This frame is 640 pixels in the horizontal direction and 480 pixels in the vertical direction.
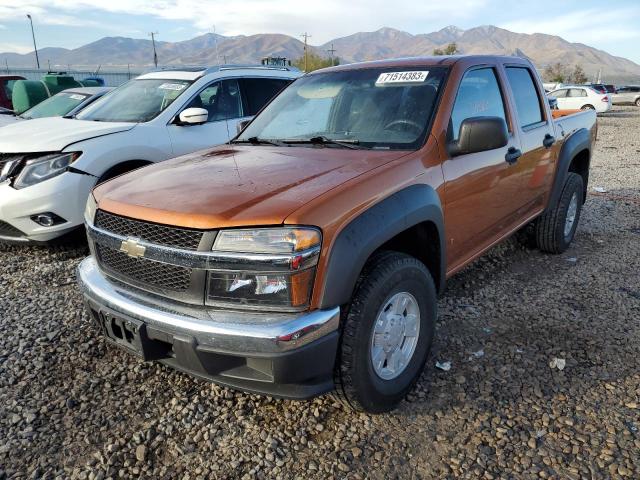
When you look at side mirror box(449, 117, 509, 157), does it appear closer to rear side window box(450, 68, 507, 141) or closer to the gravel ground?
rear side window box(450, 68, 507, 141)

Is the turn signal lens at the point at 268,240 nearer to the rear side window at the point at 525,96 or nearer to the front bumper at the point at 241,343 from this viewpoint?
the front bumper at the point at 241,343

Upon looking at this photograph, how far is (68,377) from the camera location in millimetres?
2885

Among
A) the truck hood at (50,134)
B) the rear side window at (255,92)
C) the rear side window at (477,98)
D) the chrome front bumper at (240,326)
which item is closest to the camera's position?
the chrome front bumper at (240,326)

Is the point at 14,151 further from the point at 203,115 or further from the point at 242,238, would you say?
the point at 242,238

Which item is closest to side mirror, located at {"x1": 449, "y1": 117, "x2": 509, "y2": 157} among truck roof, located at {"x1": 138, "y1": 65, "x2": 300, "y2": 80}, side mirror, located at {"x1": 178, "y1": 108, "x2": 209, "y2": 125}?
side mirror, located at {"x1": 178, "y1": 108, "x2": 209, "y2": 125}

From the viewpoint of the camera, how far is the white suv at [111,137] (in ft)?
14.4

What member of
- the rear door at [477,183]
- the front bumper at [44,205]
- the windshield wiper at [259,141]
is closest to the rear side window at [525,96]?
the rear door at [477,183]

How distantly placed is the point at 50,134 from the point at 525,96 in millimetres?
4222

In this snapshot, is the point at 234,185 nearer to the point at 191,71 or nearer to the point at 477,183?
the point at 477,183

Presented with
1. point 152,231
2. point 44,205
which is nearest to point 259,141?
point 152,231

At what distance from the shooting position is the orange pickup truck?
2.05 meters

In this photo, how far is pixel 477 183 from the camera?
10.2 ft

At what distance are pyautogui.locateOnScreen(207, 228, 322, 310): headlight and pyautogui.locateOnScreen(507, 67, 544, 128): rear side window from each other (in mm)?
2535

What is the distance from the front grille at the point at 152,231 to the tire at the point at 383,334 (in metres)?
0.73
